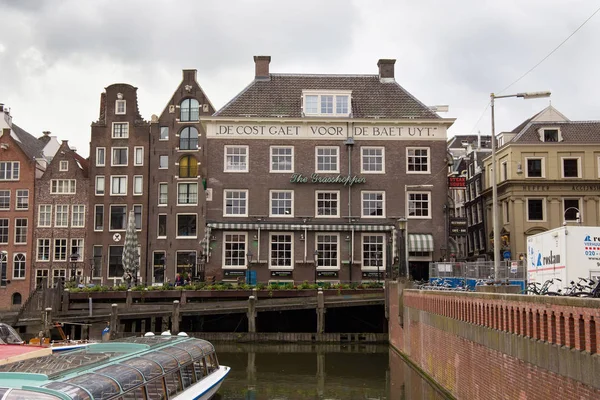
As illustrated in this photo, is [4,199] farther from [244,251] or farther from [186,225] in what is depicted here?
[244,251]

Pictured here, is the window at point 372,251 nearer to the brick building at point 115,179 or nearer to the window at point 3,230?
the brick building at point 115,179

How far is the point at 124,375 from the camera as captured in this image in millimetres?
14539

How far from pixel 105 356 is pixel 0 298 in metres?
46.7

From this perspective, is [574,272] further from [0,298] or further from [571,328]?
[0,298]

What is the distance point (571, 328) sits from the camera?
478 inches

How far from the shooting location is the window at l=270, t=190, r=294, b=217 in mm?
47906

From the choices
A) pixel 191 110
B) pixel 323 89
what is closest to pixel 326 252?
pixel 323 89


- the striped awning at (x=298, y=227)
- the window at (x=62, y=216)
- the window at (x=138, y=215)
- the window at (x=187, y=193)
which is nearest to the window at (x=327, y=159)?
the striped awning at (x=298, y=227)

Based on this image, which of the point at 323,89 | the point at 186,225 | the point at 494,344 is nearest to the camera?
the point at 494,344

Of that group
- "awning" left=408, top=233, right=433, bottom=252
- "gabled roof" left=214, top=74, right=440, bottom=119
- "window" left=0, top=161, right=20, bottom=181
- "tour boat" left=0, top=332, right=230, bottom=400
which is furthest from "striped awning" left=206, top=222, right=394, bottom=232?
"tour boat" left=0, top=332, right=230, bottom=400

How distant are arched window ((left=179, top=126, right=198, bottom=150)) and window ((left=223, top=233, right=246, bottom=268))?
46.7 feet

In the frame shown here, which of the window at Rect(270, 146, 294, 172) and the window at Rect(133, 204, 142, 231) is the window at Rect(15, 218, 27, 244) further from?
the window at Rect(270, 146, 294, 172)

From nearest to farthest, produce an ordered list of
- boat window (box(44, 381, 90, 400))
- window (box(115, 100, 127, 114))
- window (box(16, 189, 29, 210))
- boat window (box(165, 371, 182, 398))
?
boat window (box(44, 381, 90, 400)) < boat window (box(165, 371, 182, 398)) < window (box(115, 100, 127, 114)) < window (box(16, 189, 29, 210))

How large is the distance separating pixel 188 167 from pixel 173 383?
1653 inches
